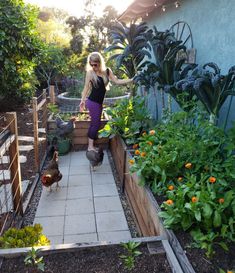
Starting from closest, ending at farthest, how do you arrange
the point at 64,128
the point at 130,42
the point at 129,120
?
the point at 130,42
the point at 129,120
the point at 64,128

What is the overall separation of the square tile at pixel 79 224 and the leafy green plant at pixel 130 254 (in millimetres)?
1178

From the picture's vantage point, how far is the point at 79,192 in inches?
156

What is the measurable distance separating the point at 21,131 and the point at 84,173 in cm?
253

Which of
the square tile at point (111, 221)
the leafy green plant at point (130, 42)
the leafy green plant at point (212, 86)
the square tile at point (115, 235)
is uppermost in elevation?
the leafy green plant at point (130, 42)

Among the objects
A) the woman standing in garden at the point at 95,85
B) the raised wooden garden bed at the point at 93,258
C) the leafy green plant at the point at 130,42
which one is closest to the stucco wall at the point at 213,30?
the leafy green plant at the point at 130,42

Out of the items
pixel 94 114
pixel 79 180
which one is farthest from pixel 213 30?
pixel 79 180

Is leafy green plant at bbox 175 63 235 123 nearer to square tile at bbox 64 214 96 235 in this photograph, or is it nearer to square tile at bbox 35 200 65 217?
square tile at bbox 64 214 96 235

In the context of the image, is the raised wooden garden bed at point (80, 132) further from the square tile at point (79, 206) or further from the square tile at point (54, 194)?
the square tile at point (79, 206)

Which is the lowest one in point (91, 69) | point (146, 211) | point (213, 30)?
point (146, 211)

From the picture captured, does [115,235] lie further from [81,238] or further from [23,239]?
[23,239]

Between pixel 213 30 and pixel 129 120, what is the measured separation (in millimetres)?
1772

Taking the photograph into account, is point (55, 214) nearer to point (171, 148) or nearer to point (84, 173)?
point (84, 173)

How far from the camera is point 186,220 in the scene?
77.8 inches

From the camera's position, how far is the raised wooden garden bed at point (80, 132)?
219 inches
